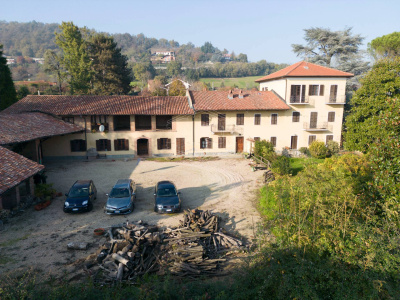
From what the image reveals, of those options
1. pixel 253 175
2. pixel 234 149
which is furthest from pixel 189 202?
pixel 234 149

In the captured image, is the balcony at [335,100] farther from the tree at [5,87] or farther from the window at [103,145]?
the tree at [5,87]

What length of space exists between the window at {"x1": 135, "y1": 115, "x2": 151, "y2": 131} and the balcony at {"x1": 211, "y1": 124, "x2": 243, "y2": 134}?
8.13 meters

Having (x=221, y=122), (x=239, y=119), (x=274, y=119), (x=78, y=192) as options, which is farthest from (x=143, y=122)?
(x=78, y=192)

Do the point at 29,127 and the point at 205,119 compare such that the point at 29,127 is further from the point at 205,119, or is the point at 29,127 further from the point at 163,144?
the point at 205,119

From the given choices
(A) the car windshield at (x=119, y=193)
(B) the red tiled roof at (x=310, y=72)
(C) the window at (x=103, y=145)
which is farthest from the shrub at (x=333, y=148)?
(C) the window at (x=103, y=145)

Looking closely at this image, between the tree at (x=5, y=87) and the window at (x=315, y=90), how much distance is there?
127ft

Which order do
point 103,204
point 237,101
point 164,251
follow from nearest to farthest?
point 164,251, point 103,204, point 237,101

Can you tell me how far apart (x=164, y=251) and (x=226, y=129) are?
22179 mm

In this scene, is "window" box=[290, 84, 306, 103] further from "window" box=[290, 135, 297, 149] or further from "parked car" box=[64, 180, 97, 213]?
"parked car" box=[64, 180, 97, 213]

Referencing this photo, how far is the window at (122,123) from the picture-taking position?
108ft

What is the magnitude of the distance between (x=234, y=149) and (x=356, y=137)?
1358 centimetres

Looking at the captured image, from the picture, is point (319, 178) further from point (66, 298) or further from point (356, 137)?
point (356, 137)

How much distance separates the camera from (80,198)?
16656 mm

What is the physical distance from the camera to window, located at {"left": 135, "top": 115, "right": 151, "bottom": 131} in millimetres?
33412
